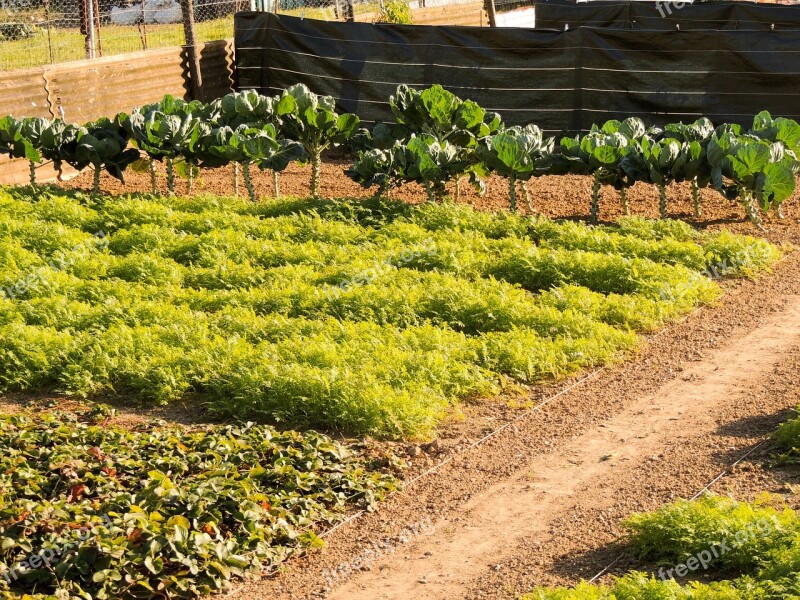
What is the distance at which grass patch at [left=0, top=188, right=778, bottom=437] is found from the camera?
7301 millimetres

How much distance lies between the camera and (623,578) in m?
4.80

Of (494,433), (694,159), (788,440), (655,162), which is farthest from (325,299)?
(694,159)

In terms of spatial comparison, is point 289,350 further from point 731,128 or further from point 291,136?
point 731,128

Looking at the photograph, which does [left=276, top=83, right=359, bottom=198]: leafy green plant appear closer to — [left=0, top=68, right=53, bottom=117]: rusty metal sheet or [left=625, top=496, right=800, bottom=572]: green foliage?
[left=0, top=68, right=53, bottom=117]: rusty metal sheet

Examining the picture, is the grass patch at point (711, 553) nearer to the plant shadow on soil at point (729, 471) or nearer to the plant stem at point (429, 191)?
the plant shadow on soil at point (729, 471)

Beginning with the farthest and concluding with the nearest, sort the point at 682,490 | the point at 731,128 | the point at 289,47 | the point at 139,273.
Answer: the point at 289,47 < the point at 731,128 < the point at 139,273 < the point at 682,490

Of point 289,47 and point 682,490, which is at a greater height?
point 289,47

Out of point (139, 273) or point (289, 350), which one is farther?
point (139, 273)

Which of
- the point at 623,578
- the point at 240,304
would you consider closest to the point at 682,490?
the point at 623,578

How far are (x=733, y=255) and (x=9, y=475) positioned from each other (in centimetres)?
647

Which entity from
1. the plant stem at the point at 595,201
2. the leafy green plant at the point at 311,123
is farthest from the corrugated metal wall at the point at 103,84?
the plant stem at the point at 595,201

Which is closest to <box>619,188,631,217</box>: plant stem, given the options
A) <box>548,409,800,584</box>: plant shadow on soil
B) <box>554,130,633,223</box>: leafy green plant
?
<box>554,130,633,223</box>: leafy green plant

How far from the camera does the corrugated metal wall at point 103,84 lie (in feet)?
44.0

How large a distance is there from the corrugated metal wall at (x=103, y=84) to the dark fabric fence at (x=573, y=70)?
70.2 inches
